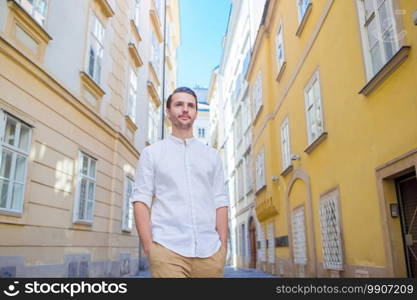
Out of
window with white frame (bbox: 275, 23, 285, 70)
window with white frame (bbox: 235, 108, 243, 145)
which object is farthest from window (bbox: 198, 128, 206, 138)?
window with white frame (bbox: 275, 23, 285, 70)

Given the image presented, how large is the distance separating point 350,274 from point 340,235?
724mm

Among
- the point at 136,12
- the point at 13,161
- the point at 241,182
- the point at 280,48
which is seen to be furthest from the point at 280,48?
the point at 241,182

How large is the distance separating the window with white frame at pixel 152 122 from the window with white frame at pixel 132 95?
2.88 metres

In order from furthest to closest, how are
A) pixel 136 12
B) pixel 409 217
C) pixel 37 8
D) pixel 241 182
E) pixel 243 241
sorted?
pixel 241 182 < pixel 243 241 < pixel 136 12 < pixel 37 8 < pixel 409 217

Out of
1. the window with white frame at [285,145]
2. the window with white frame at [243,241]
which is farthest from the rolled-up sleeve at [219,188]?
the window with white frame at [243,241]

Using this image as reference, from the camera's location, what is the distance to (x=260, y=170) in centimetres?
1598

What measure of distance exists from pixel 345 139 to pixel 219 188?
5349 mm

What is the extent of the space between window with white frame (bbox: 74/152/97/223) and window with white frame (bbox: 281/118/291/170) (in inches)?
209

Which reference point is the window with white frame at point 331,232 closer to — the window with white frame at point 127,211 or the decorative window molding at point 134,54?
the window with white frame at point 127,211

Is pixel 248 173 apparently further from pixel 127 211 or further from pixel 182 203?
pixel 182 203

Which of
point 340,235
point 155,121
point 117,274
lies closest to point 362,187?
point 340,235

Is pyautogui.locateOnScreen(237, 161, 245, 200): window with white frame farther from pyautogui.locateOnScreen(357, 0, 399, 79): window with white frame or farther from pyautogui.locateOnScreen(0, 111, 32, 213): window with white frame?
pyautogui.locateOnScreen(0, 111, 32, 213): window with white frame

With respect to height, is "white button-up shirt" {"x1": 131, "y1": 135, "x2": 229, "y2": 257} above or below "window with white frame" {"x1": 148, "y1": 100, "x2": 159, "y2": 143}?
below

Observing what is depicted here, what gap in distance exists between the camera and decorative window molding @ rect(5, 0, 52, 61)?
6.16 metres
